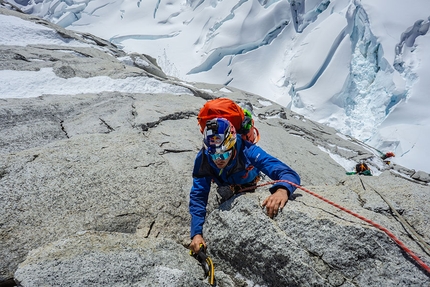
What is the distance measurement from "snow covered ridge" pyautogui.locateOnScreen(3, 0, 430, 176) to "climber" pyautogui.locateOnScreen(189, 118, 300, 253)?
1203 cm

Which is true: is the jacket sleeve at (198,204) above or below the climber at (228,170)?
below

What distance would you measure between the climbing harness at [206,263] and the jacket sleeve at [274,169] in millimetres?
816

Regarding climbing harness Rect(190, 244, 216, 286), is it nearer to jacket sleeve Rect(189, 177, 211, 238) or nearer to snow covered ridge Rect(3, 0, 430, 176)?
jacket sleeve Rect(189, 177, 211, 238)

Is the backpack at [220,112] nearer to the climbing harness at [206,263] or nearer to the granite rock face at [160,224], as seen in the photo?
the granite rock face at [160,224]

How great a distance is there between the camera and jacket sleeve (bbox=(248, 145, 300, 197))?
7.27ft

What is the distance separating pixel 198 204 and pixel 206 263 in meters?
0.53

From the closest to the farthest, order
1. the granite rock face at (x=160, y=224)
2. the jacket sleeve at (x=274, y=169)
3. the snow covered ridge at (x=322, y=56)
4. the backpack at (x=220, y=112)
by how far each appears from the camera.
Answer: the granite rock face at (x=160, y=224) < the jacket sleeve at (x=274, y=169) < the backpack at (x=220, y=112) < the snow covered ridge at (x=322, y=56)

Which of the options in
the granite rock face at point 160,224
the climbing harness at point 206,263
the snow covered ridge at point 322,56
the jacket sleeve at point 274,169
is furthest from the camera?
the snow covered ridge at point 322,56

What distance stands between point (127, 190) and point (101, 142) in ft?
3.58

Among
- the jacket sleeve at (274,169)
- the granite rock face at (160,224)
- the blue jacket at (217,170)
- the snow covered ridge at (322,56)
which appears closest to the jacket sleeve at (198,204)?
the blue jacket at (217,170)

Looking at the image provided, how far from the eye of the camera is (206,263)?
2.26 meters

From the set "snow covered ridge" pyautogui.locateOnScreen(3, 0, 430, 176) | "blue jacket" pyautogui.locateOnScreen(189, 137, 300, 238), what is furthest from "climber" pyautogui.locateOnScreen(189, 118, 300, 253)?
"snow covered ridge" pyautogui.locateOnScreen(3, 0, 430, 176)

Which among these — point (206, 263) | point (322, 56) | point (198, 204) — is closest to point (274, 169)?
point (198, 204)

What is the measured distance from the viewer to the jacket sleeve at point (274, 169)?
222 centimetres
